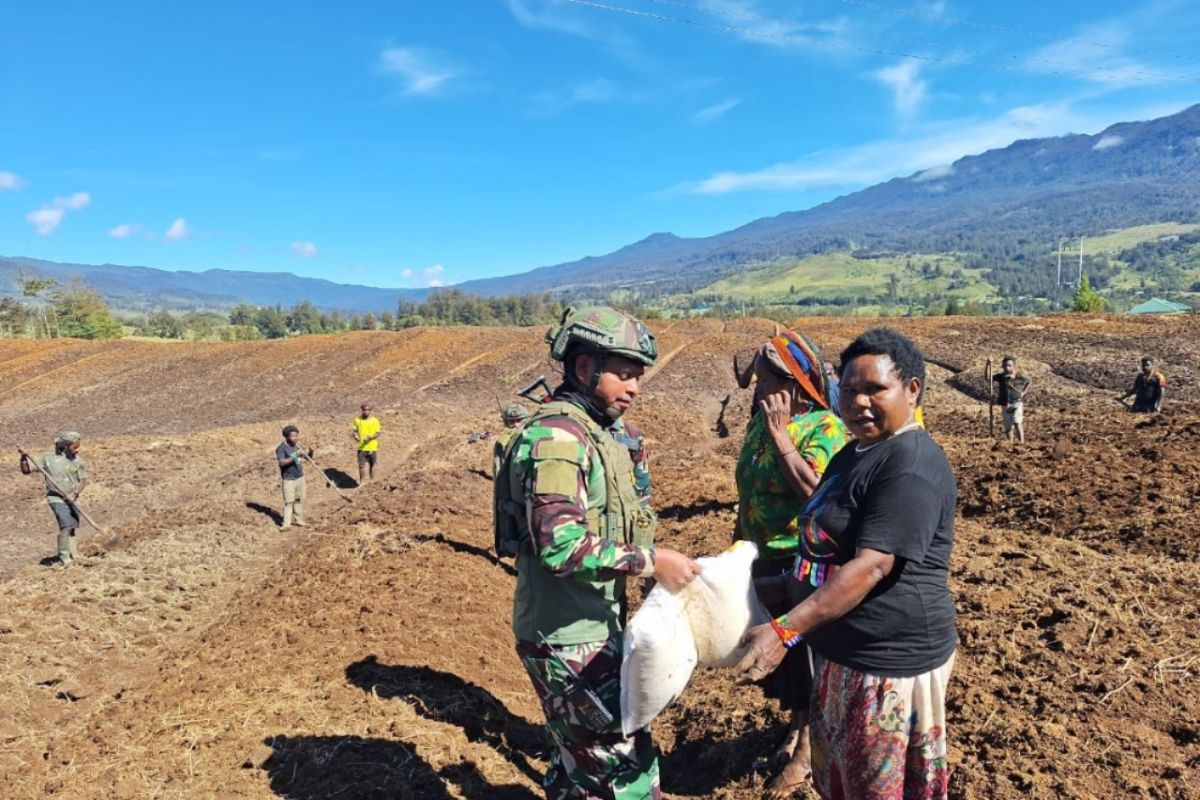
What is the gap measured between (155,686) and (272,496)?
756 centimetres

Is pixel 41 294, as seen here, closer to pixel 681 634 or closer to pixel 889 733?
pixel 681 634

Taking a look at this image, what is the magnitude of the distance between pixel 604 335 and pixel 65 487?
8.84m

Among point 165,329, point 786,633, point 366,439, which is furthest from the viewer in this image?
point 165,329

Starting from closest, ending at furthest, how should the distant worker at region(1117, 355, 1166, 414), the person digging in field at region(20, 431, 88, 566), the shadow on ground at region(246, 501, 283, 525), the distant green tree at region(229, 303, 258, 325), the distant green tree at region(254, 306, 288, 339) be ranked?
the person digging in field at region(20, 431, 88, 566)
the shadow on ground at region(246, 501, 283, 525)
the distant worker at region(1117, 355, 1166, 414)
the distant green tree at region(254, 306, 288, 339)
the distant green tree at region(229, 303, 258, 325)

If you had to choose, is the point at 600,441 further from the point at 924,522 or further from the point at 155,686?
the point at 155,686

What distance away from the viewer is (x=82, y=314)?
5634cm

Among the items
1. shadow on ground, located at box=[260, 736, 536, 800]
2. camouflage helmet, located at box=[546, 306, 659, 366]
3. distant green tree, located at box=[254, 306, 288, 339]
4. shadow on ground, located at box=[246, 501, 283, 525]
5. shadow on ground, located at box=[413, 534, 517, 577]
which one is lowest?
shadow on ground, located at box=[246, 501, 283, 525]

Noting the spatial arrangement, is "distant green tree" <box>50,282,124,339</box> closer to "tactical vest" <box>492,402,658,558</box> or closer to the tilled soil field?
the tilled soil field

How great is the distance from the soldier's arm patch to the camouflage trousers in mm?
554

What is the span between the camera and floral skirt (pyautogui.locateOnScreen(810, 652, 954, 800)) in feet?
6.60

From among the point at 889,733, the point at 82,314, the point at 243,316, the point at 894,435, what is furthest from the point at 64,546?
the point at 243,316

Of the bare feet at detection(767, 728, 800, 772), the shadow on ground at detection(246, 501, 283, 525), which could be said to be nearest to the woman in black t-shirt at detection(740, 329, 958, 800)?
the bare feet at detection(767, 728, 800, 772)

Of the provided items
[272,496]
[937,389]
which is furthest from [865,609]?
[937,389]

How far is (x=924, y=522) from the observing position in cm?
188
